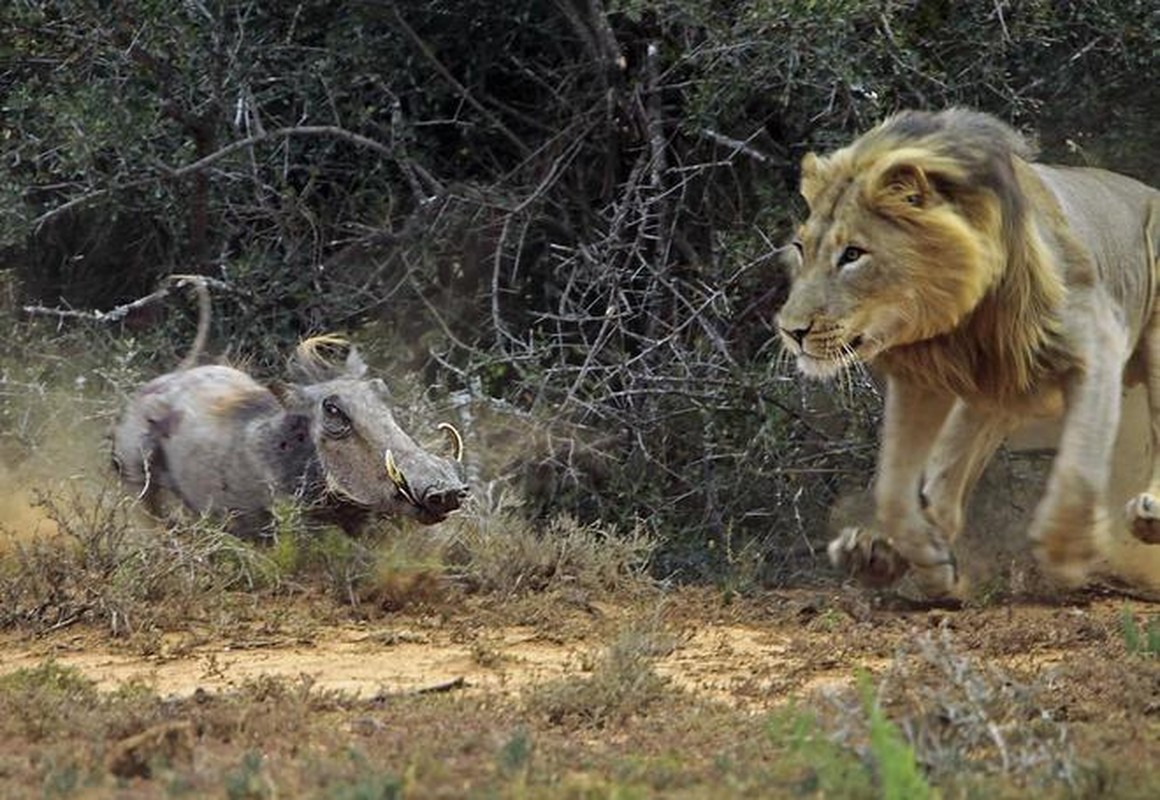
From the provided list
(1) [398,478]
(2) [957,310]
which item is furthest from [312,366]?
(2) [957,310]

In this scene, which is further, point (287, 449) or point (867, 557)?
point (287, 449)

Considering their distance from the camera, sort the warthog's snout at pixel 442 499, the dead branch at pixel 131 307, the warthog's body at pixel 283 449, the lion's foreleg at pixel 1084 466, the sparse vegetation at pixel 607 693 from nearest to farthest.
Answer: the sparse vegetation at pixel 607 693
the lion's foreleg at pixel 1084 466
the warthog's snout at pixel 442 499
the warthog's body at pixel 283 449
the dead branch at pixel 131 307

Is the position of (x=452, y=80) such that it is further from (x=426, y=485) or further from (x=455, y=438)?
(x=426, y=485)

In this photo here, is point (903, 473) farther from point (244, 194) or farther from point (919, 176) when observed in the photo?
point (244, 194)

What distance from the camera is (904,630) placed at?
24.3 ft

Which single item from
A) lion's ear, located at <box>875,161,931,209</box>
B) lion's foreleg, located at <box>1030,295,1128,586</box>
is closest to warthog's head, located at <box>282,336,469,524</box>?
lion's ear, located at <box>875,161,931,209</box>

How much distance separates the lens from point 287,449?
8.30 m

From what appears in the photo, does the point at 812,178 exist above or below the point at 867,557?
above

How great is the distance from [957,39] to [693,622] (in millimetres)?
3383

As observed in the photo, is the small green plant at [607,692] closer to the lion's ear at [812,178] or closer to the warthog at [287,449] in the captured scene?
the lion's ear at [812,178]

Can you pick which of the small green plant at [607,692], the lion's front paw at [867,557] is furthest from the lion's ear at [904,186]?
the small green plant at [607,692]

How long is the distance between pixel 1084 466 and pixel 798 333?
999mm

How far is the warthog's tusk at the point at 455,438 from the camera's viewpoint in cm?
830

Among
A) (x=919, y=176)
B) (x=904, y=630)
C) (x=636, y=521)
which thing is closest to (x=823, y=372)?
(x=919, y=176)
